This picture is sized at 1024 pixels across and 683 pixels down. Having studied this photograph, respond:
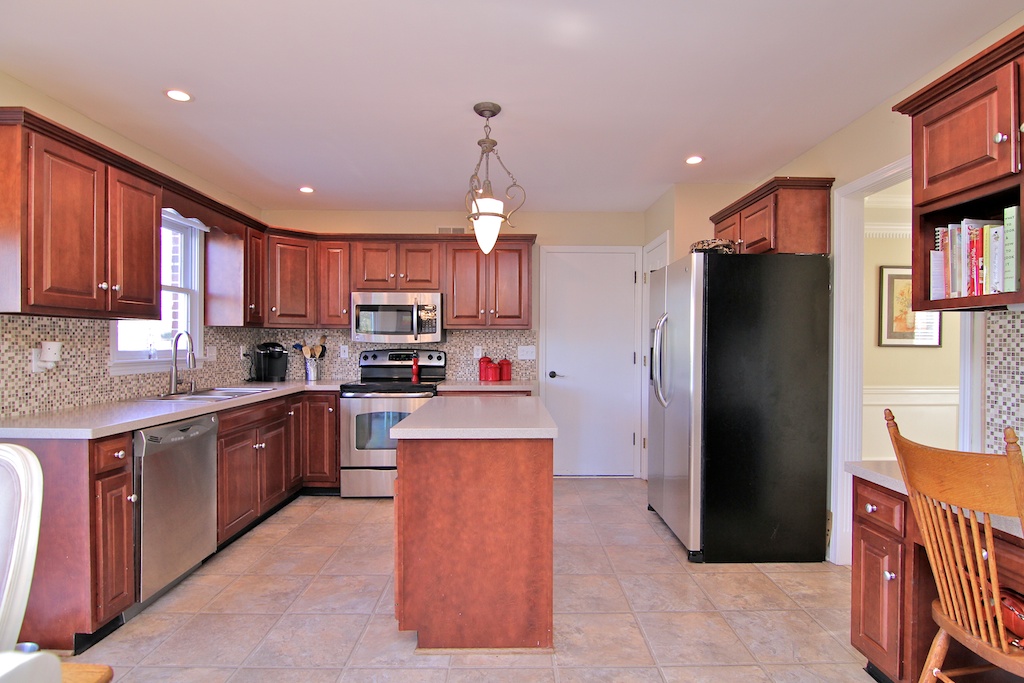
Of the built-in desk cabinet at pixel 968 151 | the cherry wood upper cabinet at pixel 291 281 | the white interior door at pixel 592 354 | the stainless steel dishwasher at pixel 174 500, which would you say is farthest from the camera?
the white interior door at pixel 592 354

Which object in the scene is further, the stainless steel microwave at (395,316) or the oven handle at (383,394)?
the stainless steel microwave at (395,316)

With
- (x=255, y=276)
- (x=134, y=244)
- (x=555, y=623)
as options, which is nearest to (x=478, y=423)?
(x=555, y=623)

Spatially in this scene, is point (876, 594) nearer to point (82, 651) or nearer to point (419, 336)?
point (82, 651)

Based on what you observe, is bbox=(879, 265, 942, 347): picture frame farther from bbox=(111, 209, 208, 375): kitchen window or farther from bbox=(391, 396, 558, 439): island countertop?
bbox=(111, 209, 208, 375): kitchen window

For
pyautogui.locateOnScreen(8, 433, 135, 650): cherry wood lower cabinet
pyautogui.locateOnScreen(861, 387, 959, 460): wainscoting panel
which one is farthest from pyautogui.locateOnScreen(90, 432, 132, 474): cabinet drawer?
pyautogui.locateOnScreen(861, 387, 959, 460): wainscoting panel

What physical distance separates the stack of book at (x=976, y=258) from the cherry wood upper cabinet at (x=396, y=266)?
3388 millimetres

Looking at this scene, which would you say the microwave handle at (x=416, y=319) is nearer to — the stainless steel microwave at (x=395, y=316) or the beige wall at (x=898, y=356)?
the stainless steel microwave at (x=395, y=316)

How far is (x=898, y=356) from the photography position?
13.2 ft

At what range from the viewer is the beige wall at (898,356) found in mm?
4020

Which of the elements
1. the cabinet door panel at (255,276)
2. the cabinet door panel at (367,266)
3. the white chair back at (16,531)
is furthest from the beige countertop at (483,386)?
the white chair back at (16,531)

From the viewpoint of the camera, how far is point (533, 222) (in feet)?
15.6

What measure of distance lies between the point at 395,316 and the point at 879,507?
353 cm

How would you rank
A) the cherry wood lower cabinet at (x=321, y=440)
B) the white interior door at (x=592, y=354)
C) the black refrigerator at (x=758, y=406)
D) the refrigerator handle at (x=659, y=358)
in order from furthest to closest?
the white interior door at (x=592, y=354), the cherry wood lower cabinet at (x=321, y=440), the refrigerator handle at (x=659, y=358), the black refrigerator at (x=758, y=406)

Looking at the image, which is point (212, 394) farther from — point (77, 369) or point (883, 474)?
point (883, 474)
